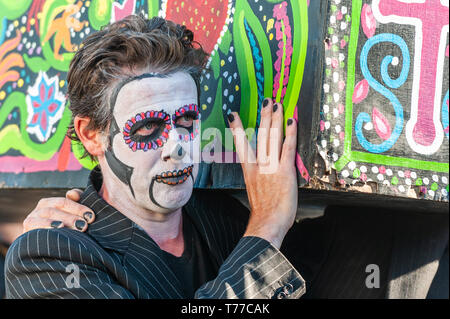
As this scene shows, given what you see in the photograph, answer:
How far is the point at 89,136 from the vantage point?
7.07 feet

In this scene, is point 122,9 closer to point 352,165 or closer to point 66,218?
point 66,218

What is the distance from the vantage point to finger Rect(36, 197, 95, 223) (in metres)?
2.12

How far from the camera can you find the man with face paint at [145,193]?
1946 mm

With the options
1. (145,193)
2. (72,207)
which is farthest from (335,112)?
(72,207)

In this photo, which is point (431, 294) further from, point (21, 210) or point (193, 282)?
point (21, 210)

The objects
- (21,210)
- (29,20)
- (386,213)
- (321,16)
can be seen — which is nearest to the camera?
(321,16)

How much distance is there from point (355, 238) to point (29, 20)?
1.55m

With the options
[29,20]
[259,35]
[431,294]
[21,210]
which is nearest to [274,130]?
[259,35]

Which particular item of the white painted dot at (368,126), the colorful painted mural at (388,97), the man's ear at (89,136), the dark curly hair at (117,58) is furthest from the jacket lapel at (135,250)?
the white painted dot at (368,126)

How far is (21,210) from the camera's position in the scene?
10.8 feet

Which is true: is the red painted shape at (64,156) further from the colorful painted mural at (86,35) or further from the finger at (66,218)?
the finger at (66,218)

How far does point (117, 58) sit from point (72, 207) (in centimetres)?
47

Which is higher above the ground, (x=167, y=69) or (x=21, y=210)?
(x=167, y=69)

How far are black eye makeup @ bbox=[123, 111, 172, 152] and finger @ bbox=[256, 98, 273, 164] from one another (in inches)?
10.4
